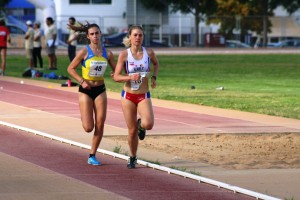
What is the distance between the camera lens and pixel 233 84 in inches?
1266

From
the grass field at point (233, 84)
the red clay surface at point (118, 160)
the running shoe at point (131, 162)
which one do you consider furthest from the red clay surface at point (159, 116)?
the running shoe at point (131, 162)

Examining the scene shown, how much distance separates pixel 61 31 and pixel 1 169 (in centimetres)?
6640

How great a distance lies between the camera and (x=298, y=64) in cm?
4716

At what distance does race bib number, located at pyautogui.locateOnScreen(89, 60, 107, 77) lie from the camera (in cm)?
1345

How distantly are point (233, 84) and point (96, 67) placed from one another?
1897 cm

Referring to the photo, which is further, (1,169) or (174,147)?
(174,147)

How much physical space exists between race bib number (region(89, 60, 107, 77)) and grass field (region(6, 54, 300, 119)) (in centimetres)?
822

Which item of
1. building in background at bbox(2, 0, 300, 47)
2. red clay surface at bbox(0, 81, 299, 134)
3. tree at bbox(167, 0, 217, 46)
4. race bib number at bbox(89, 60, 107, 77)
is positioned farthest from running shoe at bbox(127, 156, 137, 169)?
building in background at bbox(2, 0, 300, 47)

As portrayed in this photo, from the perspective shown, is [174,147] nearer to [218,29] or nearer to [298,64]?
[298,64]

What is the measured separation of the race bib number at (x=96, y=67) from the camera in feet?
44.1

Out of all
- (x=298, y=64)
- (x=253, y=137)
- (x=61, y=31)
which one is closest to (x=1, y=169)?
(x=253, y=137)

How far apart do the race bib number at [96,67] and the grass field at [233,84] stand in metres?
8.22

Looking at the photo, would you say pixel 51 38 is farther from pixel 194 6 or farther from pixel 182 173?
pixel 194 6

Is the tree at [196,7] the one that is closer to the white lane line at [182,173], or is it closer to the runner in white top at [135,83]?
the white lane line at [182,173]
